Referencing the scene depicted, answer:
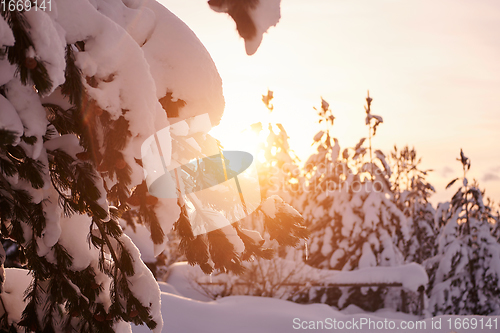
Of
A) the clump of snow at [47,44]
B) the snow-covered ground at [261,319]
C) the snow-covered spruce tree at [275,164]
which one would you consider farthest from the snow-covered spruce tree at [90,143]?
the snow-covered spruce tree at [275,164]

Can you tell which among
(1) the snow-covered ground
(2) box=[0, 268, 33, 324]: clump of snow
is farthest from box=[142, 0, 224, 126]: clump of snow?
(1) the snow-covered ground

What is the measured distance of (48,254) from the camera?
2.45 meters

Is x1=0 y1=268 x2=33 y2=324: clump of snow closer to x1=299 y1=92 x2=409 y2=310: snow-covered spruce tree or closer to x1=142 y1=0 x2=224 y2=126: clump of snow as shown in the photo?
x1=142 y1=0 x2=224 y2=126: clump of snow

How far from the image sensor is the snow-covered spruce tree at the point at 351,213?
50.6ft

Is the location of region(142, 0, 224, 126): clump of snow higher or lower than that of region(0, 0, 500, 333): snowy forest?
higher

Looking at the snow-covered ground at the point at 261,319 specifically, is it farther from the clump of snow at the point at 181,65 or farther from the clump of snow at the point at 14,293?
the clump of snow at the point at 181,65

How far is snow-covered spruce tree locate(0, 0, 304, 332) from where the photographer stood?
178 cm

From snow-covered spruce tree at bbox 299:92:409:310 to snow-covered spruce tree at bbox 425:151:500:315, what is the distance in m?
2.01

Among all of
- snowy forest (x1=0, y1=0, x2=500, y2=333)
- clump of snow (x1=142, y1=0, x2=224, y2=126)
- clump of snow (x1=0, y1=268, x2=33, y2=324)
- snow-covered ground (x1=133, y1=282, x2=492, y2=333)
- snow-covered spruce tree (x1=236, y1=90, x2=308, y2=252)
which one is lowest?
snow-covered ground (x1=133, y1=282, x2=492, y2=333)

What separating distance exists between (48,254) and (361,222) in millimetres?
14452

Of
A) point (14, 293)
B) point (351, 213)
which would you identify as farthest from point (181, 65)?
point (351, 213)

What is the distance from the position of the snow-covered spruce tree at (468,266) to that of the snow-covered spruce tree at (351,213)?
79.2 inches

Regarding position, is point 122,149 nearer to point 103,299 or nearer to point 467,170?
point 103,299

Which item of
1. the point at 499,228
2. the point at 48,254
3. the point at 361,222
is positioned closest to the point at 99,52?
the point at 48,254
